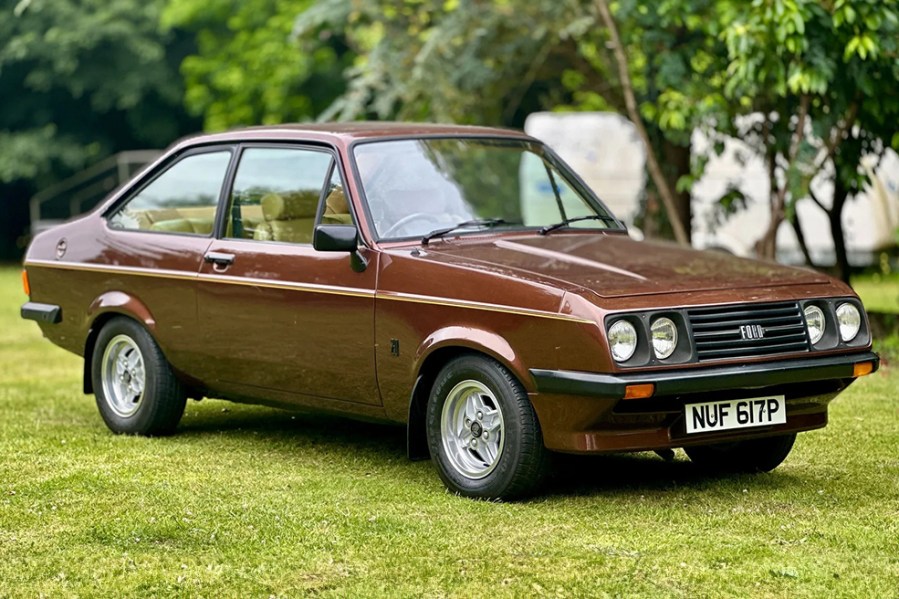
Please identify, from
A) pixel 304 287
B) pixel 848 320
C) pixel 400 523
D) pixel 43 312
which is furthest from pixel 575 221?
pixel 43 312

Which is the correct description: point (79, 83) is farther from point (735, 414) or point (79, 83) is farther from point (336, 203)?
point (735, 414)

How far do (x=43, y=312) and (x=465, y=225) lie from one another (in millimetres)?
2987

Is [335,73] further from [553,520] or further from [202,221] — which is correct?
[553,520]

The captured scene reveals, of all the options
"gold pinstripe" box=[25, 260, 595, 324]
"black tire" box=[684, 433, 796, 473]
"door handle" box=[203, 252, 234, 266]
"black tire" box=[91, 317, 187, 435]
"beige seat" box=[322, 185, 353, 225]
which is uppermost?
"beige seat" box=[322, 185, 353, 225]

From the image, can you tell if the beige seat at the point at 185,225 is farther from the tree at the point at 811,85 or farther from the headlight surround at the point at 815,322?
the tree at the point at 811,85

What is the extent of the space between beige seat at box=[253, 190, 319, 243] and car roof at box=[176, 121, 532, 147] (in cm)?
30

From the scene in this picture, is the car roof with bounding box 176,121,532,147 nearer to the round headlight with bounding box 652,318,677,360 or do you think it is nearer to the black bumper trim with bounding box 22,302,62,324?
the black bumper trim with bounding box 22,302,62,324

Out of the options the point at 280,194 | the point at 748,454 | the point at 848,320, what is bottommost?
the point at 748,454

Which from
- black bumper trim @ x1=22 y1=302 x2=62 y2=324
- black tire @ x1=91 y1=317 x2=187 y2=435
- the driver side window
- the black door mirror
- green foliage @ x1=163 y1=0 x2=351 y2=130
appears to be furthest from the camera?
green foliage @ x1=163 y1=0 x2=351 y2=130

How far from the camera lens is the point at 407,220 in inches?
285

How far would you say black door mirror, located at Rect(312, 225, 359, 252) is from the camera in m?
6.98

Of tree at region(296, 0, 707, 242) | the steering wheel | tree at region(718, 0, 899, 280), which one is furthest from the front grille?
tree at region(296, 0, 707, 242)

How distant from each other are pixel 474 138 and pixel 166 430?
91.7 inches

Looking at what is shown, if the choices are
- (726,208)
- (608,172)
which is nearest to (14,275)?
(608,172)
